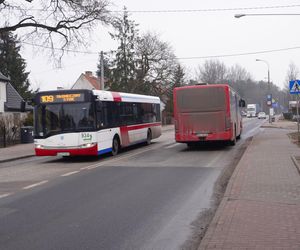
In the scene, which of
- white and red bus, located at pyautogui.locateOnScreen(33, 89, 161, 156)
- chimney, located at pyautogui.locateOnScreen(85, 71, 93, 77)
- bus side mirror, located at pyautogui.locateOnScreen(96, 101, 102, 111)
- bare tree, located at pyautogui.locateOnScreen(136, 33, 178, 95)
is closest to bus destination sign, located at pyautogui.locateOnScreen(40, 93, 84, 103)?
white and red bus, located at pyautogui.locateOnScreen(33, 89, 161, 156)

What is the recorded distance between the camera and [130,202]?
8984 mm

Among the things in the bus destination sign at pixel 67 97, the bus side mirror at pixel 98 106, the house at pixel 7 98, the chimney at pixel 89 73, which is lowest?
the bus side mirror at pixel 98 106

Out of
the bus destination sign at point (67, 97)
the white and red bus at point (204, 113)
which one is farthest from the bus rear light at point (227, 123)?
the bus destination sign at point (67, 97)

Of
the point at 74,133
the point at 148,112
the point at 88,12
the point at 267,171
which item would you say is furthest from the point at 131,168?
the point at 88,12

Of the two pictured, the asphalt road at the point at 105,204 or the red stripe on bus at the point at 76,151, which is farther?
the red stripe on bus at the point at 76,151

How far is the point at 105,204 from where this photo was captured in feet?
29.0

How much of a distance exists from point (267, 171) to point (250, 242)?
6614 mm

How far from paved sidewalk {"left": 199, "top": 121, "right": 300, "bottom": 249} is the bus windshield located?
6.66 m

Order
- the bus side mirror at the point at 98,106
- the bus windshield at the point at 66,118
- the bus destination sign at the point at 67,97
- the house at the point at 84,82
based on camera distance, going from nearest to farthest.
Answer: the bus windshield at the point at 66,118 → the bus destination sign at the point at 67,97 → the bus side mirror at the point at 98,106 → the house at the point at 84,82

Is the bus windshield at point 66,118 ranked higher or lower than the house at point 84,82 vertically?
lower

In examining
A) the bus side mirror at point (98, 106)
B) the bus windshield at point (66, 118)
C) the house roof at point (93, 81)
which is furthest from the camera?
the house roof at point (93, 81)

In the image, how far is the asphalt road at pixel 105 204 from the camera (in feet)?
21.1

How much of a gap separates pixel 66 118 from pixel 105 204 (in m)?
8.60

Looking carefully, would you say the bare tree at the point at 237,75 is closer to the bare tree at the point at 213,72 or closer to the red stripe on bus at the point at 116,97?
the bare tree at the point at 213,72
